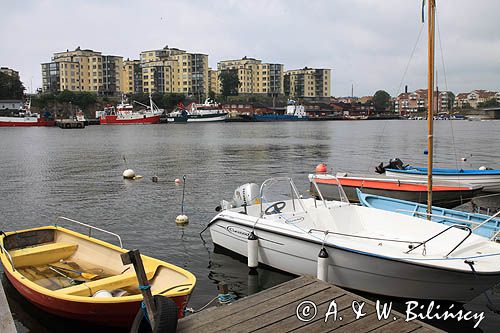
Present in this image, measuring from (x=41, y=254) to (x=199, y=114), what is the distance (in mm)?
137376

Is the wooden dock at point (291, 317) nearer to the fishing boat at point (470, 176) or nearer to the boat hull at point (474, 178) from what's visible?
the boat hull at point (474, 178)

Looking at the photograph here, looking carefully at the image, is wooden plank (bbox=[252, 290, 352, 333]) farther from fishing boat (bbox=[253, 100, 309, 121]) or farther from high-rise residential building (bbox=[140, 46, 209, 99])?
high-rise residential building (bbox=[140, 46, 209, 99])

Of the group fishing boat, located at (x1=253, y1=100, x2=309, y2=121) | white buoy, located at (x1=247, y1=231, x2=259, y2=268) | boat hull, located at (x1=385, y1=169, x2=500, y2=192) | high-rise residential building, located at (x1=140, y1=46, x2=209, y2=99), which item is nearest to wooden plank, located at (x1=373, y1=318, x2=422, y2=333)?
white buoy, located at (x1=247, y1=231, x2=259, y2=268)

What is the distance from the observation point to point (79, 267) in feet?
34.7

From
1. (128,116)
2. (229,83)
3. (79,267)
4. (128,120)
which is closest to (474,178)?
(79,267)

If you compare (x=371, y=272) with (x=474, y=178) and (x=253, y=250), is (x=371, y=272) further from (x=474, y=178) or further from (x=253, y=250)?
(x=474, y=178)

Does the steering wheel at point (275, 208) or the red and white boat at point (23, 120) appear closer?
the steering wheel at point (275, 208)

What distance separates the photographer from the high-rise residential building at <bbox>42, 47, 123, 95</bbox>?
170000mm

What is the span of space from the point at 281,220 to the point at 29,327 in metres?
5.91

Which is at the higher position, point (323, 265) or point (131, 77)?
point (131, 77)

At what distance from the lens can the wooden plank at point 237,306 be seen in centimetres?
565

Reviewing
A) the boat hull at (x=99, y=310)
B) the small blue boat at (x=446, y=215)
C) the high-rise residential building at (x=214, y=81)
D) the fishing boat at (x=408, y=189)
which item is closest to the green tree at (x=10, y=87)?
the high-rise residential building at (x=214, y=81)

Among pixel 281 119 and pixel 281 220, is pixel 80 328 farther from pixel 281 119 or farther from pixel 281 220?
pixel 281 119

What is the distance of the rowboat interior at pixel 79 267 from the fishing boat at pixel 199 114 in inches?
5329
